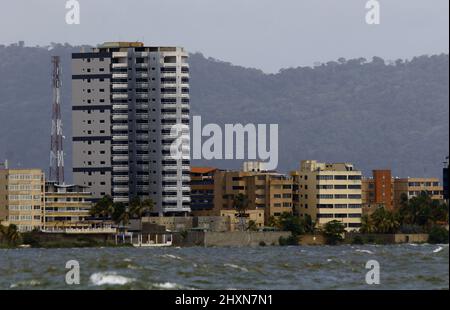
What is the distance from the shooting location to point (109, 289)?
433ft

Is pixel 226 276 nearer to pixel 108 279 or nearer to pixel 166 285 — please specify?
pixel 108 279

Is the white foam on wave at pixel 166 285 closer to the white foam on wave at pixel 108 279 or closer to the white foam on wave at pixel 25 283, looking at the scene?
the white foam on wave at pixel 108 279

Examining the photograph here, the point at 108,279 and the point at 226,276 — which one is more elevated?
the point at 108,279

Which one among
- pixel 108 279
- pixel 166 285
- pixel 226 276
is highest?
pixel 108 279

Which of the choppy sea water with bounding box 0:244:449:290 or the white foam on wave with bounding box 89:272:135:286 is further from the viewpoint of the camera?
the choppy sea water with bounding box 0:244:449:290

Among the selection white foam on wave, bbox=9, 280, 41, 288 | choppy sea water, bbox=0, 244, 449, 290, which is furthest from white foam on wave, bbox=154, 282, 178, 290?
white foam on wave, bbox=9, 280, 41, 288

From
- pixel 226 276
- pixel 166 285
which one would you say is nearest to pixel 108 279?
pixel 166 285

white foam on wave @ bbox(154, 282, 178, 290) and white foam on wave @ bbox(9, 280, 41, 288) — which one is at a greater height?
white foam on wave @ bbox(154, 282, 178, 290)

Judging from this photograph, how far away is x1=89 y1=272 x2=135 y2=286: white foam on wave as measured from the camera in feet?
455

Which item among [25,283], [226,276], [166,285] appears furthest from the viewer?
[226,276]

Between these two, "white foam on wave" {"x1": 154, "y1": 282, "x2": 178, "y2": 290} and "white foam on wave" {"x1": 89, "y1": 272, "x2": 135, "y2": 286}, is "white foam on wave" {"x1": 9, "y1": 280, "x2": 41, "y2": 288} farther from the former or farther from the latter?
"white foam on wave" {"x1": 154, "y1": 282, "x2": 178, "y2": 290}

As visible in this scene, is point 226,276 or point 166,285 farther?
point 226,276

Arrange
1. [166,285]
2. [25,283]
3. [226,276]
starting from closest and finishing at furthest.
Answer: [166,285] → [25,283] → [226,276]

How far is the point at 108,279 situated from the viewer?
468ft
